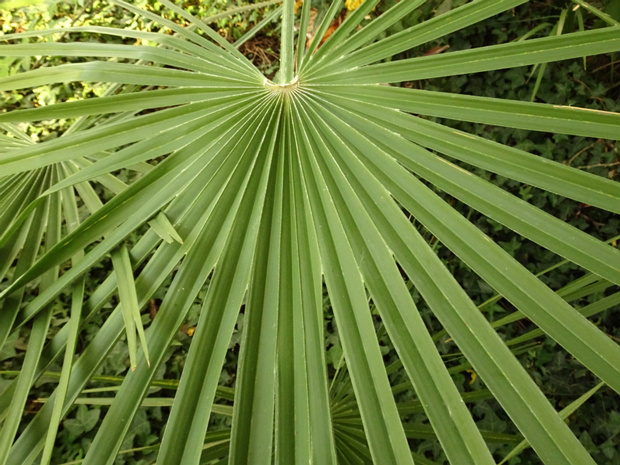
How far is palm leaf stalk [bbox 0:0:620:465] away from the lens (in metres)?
0.50

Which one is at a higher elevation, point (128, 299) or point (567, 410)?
point (128, 299)

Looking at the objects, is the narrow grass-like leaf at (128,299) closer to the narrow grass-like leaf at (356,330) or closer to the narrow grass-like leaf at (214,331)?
the narrow grass-like leaf at (214,331)

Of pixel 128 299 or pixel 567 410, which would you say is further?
pixel 567 410

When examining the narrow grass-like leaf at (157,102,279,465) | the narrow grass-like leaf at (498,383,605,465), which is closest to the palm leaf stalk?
the narrow grass-like leaf at (157,102,279,465)

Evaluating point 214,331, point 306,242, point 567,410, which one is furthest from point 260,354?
point 567,410

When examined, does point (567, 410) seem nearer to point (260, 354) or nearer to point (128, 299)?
point (260, 354)

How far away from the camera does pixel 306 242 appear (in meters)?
0.62

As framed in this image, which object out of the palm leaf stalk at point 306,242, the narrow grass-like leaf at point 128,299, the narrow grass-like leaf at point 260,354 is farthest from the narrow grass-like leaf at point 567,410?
the narrow grass-like leaf at point 128,299

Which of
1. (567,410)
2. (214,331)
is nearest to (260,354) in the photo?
(214,331)

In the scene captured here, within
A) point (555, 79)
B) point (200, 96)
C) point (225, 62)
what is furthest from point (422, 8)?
point (200, 96)

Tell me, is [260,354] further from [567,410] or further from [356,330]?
[567,410]

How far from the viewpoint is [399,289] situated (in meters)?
0.55

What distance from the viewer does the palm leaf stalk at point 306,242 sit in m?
0.50

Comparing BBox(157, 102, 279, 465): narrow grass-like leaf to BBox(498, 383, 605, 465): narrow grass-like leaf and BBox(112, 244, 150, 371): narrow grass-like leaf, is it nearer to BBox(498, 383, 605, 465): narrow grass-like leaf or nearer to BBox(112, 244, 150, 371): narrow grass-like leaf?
BBox(112, 244, 150, 371): narrow grass-like leaf
